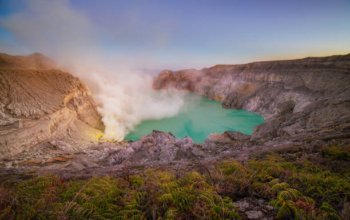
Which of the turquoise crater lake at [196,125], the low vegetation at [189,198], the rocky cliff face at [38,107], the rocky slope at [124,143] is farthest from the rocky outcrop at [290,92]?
the rocky cliff face at [38,107]

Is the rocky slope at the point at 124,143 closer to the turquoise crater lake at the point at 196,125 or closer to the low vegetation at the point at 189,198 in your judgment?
the low vegetation at the point at 189,198

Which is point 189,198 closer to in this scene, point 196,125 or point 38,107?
point 38,107

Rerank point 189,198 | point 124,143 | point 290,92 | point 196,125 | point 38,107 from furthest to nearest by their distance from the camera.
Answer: point 290,92, point 196,125, point 124,143, point 38,107, point 189,198

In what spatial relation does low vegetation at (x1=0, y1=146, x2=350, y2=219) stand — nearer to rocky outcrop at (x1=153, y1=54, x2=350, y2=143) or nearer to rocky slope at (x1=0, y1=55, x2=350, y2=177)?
rocky slope at (x1=0, y1=55, x2=350, y2=177)

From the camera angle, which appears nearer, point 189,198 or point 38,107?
point 189,198

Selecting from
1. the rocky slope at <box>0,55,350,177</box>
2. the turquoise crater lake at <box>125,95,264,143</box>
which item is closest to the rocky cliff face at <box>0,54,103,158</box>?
the rocky slope at <box>0,55,350,177</box>

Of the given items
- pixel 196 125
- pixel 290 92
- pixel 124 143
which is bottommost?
pixel 196 125

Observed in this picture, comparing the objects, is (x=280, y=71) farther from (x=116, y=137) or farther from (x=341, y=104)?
(x=116, y=137)

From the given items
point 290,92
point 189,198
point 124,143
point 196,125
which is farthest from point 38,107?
point 290,92
